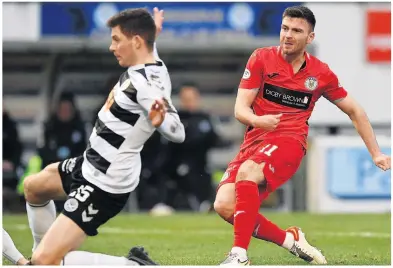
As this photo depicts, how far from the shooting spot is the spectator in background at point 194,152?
16.5 meters

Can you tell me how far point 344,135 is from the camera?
18469mm

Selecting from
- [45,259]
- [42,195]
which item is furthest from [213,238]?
[45,259]

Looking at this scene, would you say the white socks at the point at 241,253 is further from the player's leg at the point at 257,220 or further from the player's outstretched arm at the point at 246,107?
the player's outstretched arm at the point at 246,107

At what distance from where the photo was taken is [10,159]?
17578mm

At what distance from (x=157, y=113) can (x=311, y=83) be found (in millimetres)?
2039

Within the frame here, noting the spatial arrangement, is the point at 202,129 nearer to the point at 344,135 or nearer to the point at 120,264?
the point at 344,135

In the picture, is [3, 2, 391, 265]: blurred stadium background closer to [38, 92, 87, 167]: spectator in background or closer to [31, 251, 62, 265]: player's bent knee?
[38, 92, 87, 167]: spectator in background

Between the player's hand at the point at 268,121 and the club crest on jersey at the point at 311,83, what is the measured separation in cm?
80

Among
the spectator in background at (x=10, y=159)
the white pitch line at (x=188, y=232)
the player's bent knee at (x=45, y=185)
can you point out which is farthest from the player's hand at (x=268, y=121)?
the spectator in background at (x=10, y=159)

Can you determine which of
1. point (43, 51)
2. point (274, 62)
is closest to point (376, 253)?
point (274, 62)

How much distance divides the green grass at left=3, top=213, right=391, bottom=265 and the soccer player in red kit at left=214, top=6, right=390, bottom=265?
32.4 inches

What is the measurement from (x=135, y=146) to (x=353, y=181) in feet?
33.0

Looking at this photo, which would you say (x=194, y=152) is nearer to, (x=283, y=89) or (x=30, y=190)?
(x=283, y=89)

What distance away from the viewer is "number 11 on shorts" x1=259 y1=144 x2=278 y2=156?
8.60 meters
